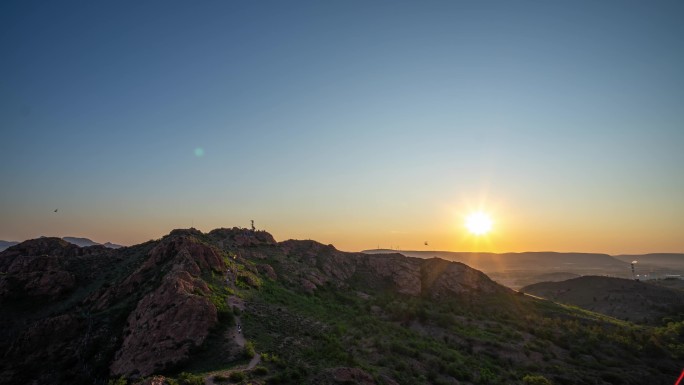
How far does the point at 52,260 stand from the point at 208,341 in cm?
3540

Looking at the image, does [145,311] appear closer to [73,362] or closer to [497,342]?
[73,362]

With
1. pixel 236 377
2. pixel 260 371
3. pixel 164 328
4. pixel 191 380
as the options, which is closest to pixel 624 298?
pixel 260 371

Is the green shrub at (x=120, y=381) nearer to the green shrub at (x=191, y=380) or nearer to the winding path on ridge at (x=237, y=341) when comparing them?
the green shrub at (x=191, y=380)

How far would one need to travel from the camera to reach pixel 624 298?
90.6 m

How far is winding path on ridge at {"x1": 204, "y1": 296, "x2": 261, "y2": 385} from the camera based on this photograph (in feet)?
76.5

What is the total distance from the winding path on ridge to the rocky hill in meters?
0.17

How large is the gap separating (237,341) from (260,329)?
171 inches

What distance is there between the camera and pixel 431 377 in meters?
33.0

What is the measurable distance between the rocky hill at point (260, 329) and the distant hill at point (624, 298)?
22.3m

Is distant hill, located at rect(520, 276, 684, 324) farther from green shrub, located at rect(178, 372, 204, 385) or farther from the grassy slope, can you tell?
green shrub, located at rect(178, 372, 204, 385)

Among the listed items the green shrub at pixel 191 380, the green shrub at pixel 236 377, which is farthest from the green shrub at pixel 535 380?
the green shrub at pixel 191 380

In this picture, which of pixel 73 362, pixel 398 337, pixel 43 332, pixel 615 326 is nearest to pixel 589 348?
pixel 615 326

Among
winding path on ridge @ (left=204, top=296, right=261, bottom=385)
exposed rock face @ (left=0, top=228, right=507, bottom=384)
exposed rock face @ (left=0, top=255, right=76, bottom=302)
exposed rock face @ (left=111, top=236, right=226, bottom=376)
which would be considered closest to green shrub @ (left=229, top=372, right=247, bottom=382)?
winding path on ridge @ (left=204, top=296, right=261, bottom=385)

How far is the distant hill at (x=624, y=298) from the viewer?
260 feet
